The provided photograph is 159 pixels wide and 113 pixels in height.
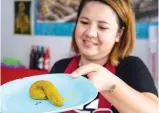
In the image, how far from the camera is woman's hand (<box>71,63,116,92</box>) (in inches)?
24.8

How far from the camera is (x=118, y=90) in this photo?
0.65 metres

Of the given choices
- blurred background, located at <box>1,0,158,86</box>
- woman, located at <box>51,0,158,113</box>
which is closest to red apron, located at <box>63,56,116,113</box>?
woman, located at <box>51,0,158,113</box>

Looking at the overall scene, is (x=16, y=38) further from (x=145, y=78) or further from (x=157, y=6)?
(x=145, y=78)

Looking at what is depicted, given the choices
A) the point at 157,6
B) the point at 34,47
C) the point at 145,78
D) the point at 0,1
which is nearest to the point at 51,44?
the point at 34,47

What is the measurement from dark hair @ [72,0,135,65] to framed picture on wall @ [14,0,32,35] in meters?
1.02

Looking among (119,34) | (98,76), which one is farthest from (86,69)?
(119,34)

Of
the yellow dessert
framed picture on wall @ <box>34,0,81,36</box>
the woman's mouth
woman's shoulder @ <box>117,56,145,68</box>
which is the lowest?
the yellow dessert

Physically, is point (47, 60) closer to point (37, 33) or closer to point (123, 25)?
point (37, 33)

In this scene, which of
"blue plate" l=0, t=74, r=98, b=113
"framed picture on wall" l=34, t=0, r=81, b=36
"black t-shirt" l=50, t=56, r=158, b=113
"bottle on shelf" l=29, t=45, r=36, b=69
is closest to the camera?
"blue plate" l=0, t=74, r=98, b=113

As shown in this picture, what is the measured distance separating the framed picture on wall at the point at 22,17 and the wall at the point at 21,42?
0.04 metres

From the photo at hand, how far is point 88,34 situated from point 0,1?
124 centimetres

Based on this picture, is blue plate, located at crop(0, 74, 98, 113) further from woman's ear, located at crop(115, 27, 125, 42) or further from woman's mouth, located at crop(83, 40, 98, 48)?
woman's ear, located at crop(115, 27, 125, 42)

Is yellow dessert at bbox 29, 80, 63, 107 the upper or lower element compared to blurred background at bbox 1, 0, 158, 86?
lower

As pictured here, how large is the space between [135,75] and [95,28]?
0.64ft
